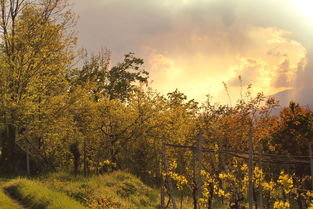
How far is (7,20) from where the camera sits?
23.1 metres

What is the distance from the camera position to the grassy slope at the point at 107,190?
14.8 metres

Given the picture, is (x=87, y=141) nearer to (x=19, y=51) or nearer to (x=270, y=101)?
(x=19, y=51)

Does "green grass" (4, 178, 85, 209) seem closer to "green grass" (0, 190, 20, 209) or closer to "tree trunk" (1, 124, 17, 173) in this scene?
"green grass" (0, 190, 20, 209)

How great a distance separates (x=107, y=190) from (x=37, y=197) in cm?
394

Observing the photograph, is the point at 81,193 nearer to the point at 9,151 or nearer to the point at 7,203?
the point at 7,203

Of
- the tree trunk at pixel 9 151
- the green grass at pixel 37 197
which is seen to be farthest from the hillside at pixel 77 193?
the tree trunk at pixel 9 151

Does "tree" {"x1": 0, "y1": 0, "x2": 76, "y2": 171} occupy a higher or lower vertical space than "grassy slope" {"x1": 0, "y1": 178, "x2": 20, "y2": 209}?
higher

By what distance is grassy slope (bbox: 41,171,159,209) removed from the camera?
14.8 meters

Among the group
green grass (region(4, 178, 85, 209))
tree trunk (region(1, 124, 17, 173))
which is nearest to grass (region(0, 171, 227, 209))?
green grass (region(4, 178, 85, 209))

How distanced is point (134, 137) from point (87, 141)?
11.4 ft

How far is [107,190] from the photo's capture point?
1641 centimetres

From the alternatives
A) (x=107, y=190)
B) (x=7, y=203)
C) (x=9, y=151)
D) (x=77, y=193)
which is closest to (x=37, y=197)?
(x=7, y=203)

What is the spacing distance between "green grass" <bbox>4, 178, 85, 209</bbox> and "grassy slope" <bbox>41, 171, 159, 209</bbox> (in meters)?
0.96

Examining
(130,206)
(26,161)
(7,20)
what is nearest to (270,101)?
(130,206)
